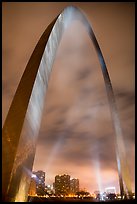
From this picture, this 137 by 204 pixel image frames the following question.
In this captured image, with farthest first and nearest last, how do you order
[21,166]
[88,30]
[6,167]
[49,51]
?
[88,30], [49,51], [21,166], [6,167]

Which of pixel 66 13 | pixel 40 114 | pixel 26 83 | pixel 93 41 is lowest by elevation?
pixel 40 114

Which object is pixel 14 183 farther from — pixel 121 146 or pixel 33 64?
pixel 121 146

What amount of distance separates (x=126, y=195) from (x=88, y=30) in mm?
14446

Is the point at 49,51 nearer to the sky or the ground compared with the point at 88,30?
nearer to the ground

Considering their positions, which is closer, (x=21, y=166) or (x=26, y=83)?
(x=21, y=166)

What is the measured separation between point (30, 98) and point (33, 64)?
1680mm

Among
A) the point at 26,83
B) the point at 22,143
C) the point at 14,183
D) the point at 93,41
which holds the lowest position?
the point at 14,183

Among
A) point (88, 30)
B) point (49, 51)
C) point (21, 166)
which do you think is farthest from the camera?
point (88, 30)

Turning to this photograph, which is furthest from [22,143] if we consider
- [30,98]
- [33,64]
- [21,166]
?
[33,64]

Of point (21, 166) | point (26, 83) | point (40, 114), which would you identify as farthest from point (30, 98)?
point (21, 166)

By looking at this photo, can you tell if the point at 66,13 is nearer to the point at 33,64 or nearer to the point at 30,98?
the point at 33,64

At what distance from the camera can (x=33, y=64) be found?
10.5 m

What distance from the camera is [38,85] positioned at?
1020cm

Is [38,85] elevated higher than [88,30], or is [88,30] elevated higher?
[88,30]
